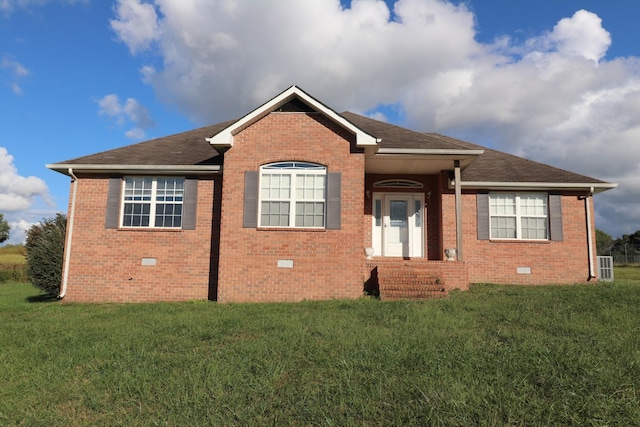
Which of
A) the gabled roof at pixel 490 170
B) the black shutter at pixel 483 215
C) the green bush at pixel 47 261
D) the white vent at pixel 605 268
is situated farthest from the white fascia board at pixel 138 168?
the white vent at pixel 605 268

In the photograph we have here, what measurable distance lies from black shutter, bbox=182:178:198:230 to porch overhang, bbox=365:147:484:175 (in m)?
5.08

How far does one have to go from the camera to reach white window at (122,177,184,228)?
37.0ft

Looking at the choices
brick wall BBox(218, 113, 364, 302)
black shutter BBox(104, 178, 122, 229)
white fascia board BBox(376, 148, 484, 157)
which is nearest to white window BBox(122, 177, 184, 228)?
black shutter BBox(104, 178, 122, 229)

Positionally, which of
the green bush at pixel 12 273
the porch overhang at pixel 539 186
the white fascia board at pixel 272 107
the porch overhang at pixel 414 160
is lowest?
the green bush at pixel 12 273

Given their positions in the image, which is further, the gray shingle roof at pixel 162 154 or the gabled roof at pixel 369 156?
the gray shingle roof at pixel 162 154

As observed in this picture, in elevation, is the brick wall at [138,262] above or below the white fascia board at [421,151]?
below

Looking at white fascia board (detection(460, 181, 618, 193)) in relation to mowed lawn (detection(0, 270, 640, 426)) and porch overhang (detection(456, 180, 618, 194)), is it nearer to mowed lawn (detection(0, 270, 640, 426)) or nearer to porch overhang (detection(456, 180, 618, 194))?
porch overhang (detection(456, 180, 618, 194))

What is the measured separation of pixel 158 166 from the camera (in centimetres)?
1105

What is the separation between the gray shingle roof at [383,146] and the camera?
1141 cm

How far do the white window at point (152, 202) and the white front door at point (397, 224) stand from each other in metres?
6.39

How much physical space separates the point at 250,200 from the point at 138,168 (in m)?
3.60

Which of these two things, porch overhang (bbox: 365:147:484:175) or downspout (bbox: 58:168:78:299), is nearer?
porch overhang (bbox: 365:147:484:175)

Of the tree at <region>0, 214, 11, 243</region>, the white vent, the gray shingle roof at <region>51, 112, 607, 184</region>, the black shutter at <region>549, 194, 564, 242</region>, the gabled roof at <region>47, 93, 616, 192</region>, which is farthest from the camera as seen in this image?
the tree at <region>0, 214, 11, 243</region>

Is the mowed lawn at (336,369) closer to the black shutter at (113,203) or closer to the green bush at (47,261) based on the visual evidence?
the black shutter at (113,203)
